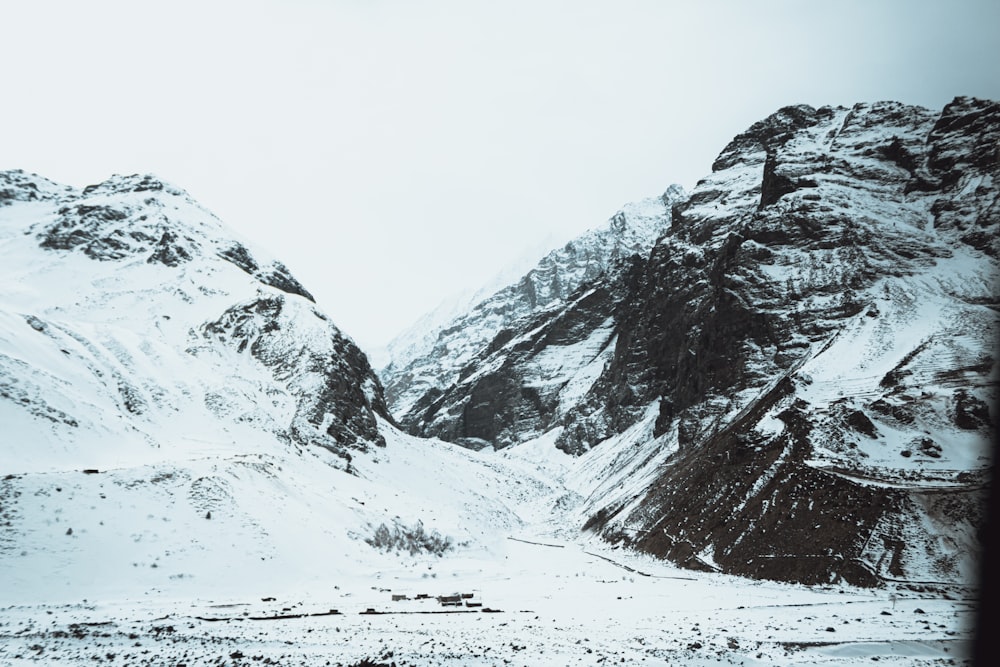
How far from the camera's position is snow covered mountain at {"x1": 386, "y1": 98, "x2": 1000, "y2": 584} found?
120ft

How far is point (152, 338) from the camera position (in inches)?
2950

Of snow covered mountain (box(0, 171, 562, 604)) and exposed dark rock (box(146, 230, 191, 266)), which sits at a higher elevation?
exposed dark rock (box(146, 230, 191, 266))

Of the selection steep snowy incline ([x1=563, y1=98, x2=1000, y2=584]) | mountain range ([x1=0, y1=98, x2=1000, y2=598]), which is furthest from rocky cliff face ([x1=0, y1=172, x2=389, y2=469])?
steep snowy incline ([x1=563, y1=98, x2=1000, y2=584])

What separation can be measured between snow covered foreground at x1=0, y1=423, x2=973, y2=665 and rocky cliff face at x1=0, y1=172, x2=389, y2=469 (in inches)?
331

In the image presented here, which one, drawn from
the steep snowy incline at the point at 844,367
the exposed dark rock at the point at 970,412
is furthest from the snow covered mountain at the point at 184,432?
the exposed dark rock at the point at 970,412

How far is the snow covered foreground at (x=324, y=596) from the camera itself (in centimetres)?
1969

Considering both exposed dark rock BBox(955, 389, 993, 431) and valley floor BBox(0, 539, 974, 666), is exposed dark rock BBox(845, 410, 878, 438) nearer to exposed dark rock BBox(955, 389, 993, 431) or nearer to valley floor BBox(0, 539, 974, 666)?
exposed dark rock BBox(955, 389, 993, 431)

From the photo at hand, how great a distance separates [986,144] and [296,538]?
94.0 m

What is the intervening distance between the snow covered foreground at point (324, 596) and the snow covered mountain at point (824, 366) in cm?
519

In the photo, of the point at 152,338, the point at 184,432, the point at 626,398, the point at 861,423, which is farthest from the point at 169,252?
the point at 861,423

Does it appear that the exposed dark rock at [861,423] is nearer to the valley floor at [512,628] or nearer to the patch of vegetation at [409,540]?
the valley floor at [512,628]

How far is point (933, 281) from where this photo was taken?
204 feet

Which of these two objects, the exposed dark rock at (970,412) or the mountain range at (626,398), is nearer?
the mountain range at (626,398)

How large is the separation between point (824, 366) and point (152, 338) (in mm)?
77406
